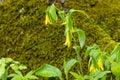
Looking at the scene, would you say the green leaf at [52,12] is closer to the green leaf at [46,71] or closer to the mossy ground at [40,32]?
the green leaf at [46,71]

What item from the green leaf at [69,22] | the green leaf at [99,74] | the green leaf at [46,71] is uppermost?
the green leaf at [69,22]

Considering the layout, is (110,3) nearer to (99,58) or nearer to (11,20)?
(11,20)

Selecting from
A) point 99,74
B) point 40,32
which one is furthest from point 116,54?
point 40,32

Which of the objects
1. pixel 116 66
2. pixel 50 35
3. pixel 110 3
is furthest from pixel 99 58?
pixel 110 3

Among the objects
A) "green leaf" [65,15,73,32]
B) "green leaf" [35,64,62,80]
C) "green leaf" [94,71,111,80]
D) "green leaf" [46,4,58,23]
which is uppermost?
"green leaf" [46,4,58,23]

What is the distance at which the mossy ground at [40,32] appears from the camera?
2.44m

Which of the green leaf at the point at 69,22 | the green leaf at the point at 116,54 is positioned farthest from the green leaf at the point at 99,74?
the green leaf at the point at 69,22

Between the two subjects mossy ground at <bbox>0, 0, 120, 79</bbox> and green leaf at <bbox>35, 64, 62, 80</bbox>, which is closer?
green leaf at <bbox>35, 64, 62, 80</bbox>

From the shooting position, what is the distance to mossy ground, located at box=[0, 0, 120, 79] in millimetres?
2436

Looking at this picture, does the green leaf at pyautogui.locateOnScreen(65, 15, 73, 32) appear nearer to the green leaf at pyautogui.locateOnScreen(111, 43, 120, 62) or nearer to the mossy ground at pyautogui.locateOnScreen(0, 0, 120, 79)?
the green leaf at pyautogui.locateOnScreen(111, 43, 120, 62)

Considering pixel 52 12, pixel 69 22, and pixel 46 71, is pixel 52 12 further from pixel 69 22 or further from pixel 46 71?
pixel 46 71

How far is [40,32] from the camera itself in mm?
2539

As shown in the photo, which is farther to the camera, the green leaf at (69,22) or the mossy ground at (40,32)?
the mossy ground at (40,32)

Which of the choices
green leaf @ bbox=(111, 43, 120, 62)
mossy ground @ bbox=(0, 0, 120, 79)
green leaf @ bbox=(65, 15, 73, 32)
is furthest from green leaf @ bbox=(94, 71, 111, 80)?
mossy ground @ bbox=(0, 0, 120, 79)
